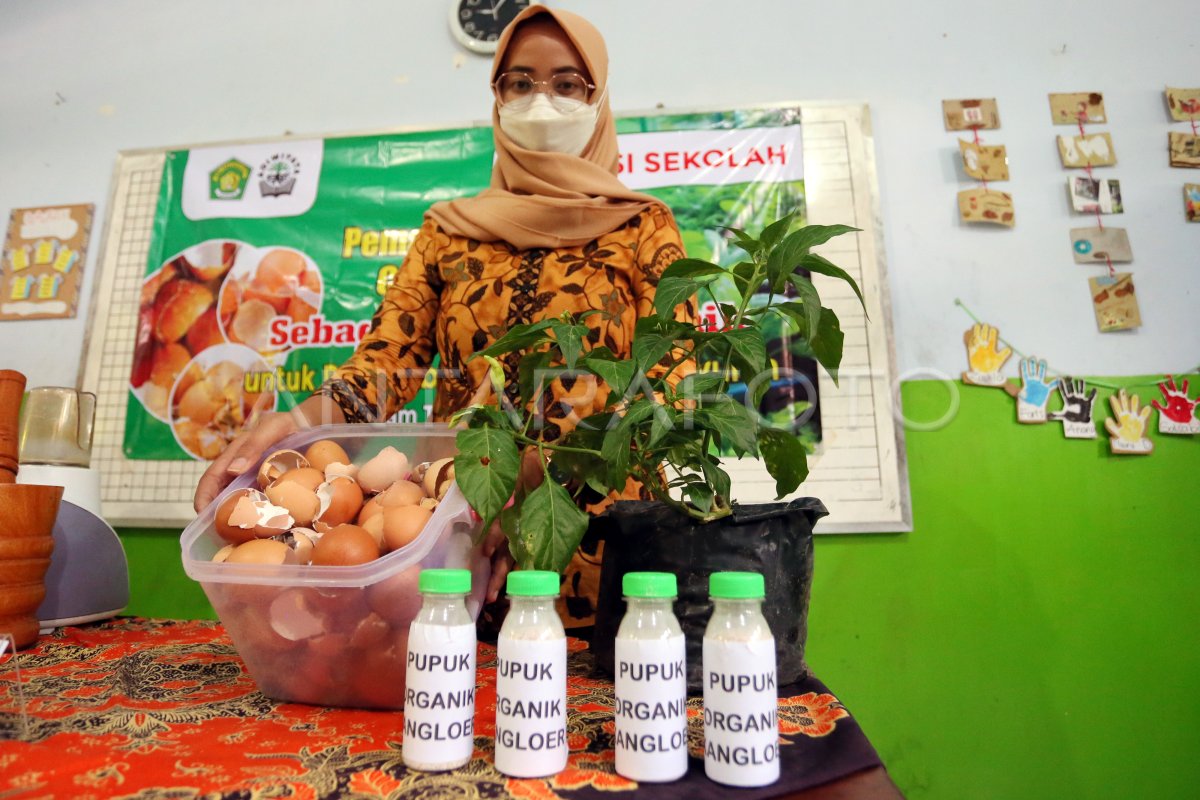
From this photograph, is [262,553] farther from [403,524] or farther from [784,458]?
[784,458]

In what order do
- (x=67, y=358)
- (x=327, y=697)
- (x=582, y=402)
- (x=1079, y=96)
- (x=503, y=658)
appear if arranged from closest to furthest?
(x=503, y=658) → (x=327, y=697) → (x=582, y=402) → (x=1079, y=96) → (x=67, y=358)

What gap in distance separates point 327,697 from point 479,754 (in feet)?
0.53

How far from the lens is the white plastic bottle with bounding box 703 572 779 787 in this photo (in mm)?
390

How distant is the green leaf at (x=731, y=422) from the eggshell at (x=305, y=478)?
0.34 metres

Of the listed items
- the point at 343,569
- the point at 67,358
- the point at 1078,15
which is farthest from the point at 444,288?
the point at 1078,15

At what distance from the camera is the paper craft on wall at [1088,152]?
154 cm

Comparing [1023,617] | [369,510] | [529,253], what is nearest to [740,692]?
[369,510]

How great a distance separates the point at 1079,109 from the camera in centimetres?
156

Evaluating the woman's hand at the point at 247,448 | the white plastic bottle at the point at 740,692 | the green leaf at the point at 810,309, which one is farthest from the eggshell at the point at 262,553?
the green leaf at the point at 810,309

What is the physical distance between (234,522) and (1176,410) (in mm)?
1779

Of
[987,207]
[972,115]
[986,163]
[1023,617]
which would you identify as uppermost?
[972,115]

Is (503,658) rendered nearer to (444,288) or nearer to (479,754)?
(479,754)

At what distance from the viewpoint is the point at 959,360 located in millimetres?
1494

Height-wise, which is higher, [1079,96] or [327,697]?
[1079,96]
